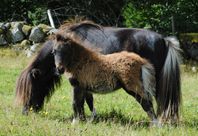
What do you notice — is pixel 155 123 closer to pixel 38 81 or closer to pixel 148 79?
pixel 148 79

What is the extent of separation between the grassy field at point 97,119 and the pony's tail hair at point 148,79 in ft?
1.46

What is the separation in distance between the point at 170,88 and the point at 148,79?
1.73 ft

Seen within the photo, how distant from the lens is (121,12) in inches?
862

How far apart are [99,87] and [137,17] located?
12.2 metres

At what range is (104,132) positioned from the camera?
6211 mm

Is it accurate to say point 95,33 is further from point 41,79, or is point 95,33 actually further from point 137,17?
point 137,17

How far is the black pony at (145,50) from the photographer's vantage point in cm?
777

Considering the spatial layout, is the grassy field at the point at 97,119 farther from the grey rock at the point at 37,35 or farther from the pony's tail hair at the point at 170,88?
the grey rock at the point at 37,35

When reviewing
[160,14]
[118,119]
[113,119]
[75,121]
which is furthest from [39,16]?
[75,121]

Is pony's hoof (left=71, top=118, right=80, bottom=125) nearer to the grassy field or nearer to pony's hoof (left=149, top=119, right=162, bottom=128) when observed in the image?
the grassy field

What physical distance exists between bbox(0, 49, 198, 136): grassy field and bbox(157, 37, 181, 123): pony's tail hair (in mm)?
246

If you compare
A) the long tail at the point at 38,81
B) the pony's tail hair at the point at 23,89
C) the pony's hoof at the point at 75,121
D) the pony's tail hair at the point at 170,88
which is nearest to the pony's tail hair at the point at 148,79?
the pony's tail hair at the point at 170,88

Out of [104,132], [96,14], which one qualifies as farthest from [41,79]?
[96,14]

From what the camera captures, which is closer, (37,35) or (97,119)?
(97,119)
